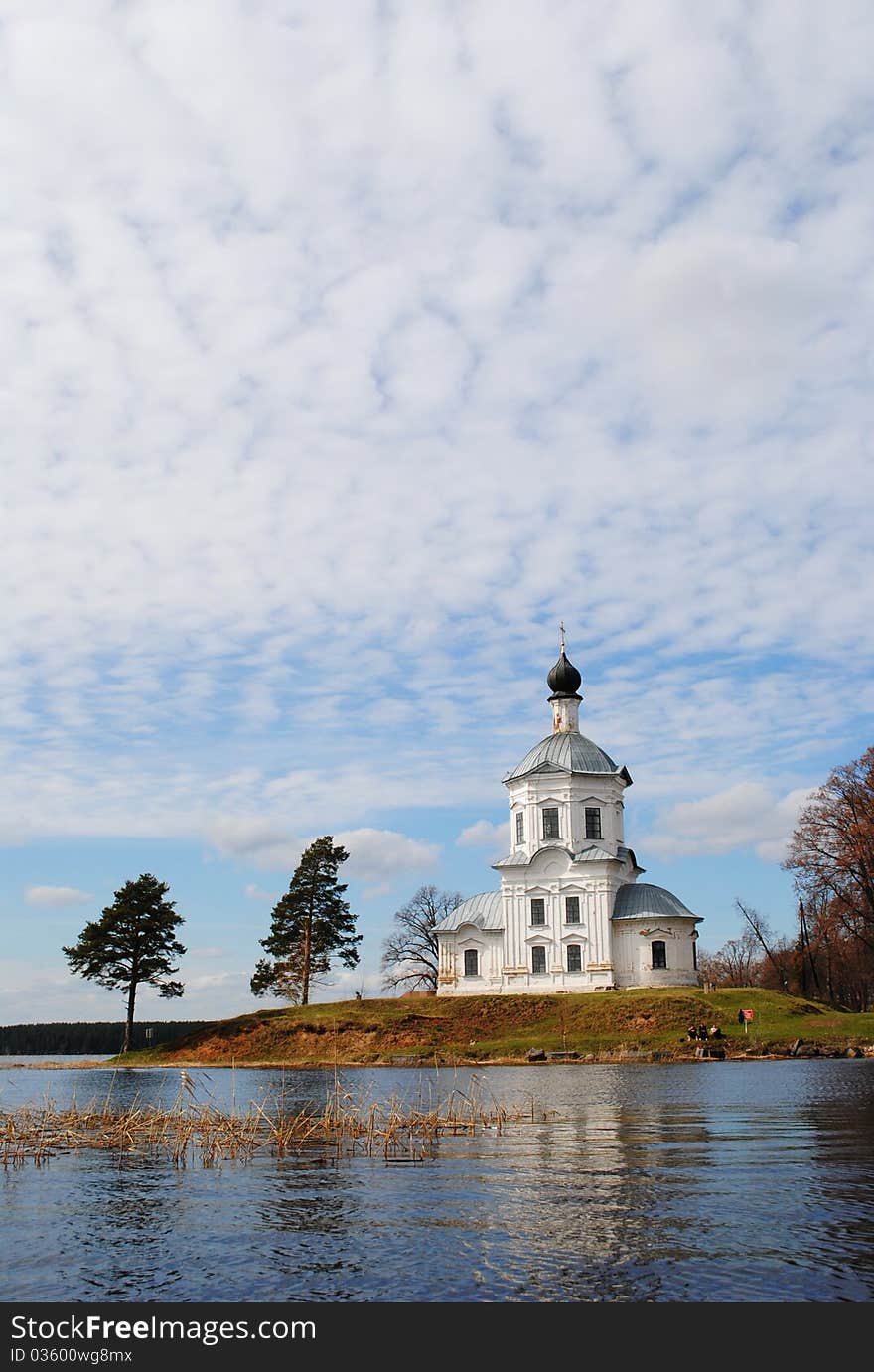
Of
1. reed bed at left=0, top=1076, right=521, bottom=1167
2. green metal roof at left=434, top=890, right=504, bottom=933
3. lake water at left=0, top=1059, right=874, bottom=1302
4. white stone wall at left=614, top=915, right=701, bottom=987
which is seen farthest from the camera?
green metal roof at left=434, top=890, right=504, bottom=933

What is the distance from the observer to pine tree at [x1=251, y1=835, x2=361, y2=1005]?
7512 centimetres

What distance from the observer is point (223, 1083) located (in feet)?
146

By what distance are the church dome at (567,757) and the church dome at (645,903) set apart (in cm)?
757

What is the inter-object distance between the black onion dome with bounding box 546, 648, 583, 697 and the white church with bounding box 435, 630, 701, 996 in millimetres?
2790

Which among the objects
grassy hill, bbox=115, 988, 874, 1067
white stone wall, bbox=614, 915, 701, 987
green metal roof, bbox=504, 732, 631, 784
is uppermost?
green metal roof, bbox=504, 732, 631, 784

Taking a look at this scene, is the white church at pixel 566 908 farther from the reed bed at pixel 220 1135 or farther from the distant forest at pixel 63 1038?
the distant forest at pixel 63 1038

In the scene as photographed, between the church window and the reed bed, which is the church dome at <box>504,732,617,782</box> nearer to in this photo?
the church window

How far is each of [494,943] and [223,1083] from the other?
28659mm

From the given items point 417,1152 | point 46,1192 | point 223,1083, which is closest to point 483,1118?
point 417,1152

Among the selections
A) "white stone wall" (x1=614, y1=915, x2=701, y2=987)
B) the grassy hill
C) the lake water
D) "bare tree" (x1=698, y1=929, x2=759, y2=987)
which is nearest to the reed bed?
the lake water

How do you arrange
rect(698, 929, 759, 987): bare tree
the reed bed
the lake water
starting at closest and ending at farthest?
the lake water, the reed bed, rect(698, 929, 759, 987): bare tree

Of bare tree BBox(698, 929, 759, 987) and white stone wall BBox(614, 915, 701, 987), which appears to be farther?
bare tree BBox(698, 929, 759, 987)

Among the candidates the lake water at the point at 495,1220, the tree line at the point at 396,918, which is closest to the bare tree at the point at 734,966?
the tree line at the point at 396,918
